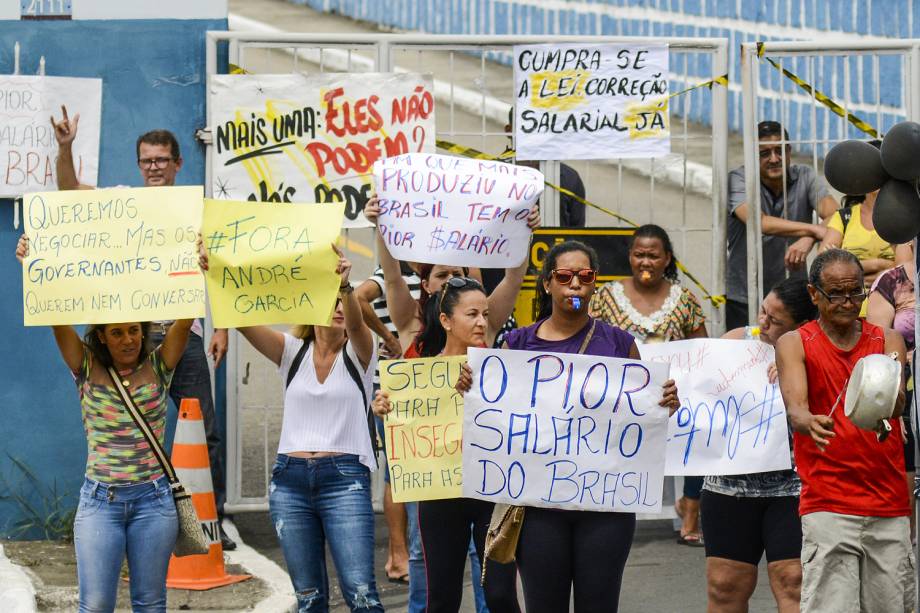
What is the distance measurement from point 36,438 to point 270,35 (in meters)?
2.87

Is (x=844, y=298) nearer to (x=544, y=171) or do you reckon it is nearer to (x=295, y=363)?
(x=295, y=363)

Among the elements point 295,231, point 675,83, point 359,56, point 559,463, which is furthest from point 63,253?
Result: point 359,56

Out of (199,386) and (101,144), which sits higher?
(101,144)

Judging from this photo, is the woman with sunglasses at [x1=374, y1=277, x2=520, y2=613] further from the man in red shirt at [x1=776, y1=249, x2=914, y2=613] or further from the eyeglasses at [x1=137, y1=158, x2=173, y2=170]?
the eyeglasses at [x1=137, y1=158, x2=173, y2=170]

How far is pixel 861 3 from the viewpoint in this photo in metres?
17.2

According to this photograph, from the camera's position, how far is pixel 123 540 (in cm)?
673

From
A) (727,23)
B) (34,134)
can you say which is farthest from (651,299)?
(727,23)

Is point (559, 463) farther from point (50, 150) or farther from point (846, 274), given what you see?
point (50, 150)

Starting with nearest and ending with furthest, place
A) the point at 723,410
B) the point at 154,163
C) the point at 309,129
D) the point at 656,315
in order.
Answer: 1. the point at 723,410
2. the point at 656,315
3. the point at 154,163
4. the point at 309,129

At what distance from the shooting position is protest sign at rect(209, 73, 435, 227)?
975 centimetres

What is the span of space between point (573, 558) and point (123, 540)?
6.24 ft

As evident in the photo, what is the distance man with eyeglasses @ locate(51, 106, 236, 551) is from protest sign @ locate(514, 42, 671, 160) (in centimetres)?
212

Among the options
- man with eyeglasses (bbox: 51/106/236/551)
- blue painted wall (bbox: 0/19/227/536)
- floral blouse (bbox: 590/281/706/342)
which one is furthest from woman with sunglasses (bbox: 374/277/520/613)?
blue painted wall (bbox: 0/19/227/536)

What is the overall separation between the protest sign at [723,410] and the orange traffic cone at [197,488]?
269 cm
